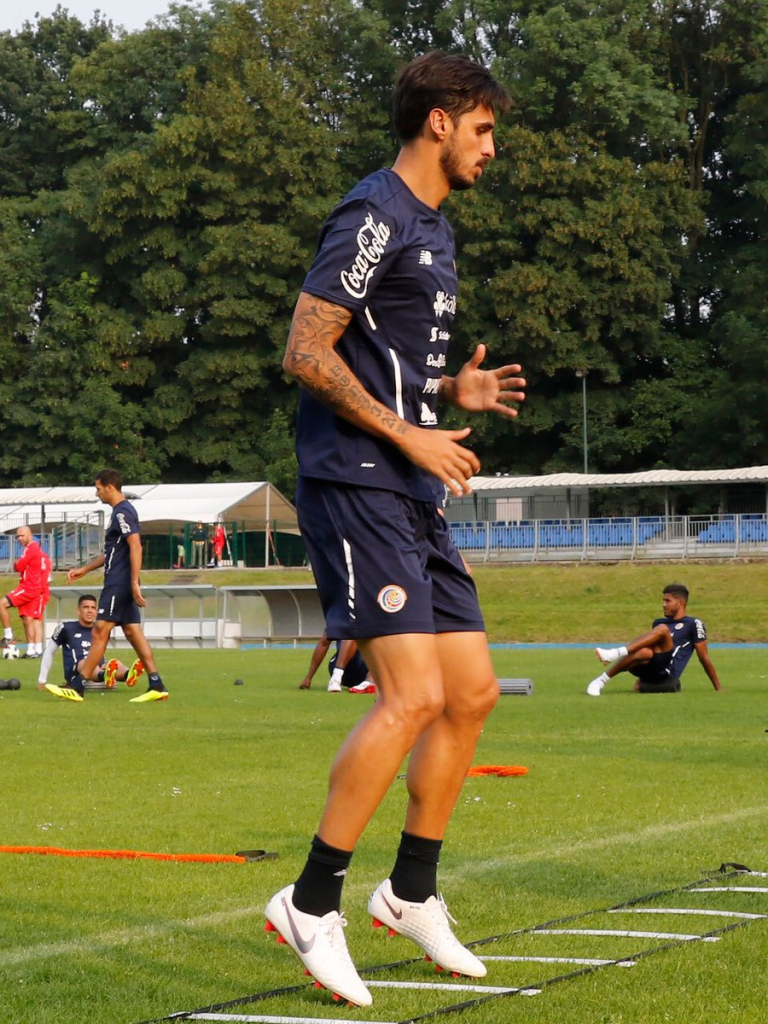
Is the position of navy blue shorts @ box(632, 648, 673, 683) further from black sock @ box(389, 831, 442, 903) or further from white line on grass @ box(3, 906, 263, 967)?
black sock @ box(389, 831, 442, 903)

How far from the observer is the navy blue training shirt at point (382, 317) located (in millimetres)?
4441

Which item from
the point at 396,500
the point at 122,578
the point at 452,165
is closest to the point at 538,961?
the point at 396,500

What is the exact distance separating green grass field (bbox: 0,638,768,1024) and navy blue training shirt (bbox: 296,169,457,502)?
1.38 m

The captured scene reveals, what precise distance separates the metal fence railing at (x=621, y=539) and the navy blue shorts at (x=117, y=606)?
1322 inches

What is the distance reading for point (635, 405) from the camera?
6694cm

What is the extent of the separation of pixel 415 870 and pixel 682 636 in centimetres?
1410

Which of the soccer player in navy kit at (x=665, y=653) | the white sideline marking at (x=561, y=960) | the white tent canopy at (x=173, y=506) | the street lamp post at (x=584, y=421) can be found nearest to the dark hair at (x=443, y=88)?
the white sideline marking at (x=561, y=960)

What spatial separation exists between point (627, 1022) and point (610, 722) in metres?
10.3

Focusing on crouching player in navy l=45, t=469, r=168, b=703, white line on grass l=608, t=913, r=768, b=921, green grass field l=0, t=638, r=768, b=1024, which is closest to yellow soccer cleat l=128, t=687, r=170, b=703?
crouching player in navy l=45, t=469, r=168, b=703

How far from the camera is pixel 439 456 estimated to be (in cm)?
445

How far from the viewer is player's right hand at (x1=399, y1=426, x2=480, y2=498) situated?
4434 mm

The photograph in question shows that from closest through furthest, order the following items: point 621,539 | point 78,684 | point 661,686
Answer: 1. point 78,684
2. point 661,686
3. point 621,539

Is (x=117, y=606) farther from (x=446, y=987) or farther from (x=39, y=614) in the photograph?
(x=446, y=987)

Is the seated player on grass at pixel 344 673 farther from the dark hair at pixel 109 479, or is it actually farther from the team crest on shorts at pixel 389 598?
the team crest on shorts at pixel 389 598
